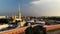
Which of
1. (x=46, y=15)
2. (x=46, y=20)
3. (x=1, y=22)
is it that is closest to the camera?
(x=1, y=22)

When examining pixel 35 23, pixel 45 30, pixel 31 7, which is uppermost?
pixel 31 7

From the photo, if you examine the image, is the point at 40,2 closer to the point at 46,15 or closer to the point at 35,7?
the point at 35,7

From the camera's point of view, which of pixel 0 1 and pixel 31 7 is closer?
pixel 0 1

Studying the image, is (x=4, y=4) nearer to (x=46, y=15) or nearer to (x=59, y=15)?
(x=46, y=15)

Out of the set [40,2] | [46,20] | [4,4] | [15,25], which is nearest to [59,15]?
[46,20]

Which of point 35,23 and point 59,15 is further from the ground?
point 59,15

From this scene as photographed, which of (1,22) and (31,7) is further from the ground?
(31,7)

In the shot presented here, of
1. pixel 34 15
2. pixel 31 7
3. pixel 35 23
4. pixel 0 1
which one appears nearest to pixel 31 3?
pixel 31 7

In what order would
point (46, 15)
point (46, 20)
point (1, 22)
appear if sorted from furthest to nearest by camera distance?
1. point (46, 20)
2. point (46, 15)
3. point (1, 22)

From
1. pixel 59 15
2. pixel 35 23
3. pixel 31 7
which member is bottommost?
pixel 35 23
